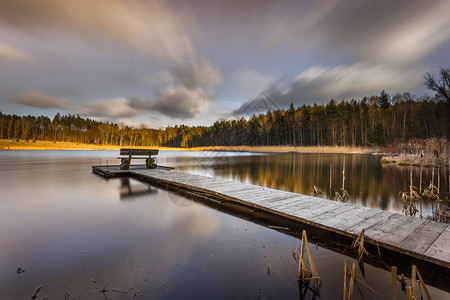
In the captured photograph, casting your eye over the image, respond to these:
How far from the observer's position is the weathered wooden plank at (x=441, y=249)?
3.05 m

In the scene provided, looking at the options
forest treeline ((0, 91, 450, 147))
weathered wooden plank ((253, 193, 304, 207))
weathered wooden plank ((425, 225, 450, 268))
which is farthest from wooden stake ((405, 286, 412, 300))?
forest treeline ((0, 91, 450, 147))

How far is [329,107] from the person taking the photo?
2430 inches

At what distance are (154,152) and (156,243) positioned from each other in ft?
37.8

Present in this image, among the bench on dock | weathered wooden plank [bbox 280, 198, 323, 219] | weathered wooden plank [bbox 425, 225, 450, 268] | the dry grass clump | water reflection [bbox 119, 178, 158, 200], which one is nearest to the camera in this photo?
weathered wooden plank [bbox 425, 225, 450, 268]

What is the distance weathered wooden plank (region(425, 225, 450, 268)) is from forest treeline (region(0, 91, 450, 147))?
45.5 m

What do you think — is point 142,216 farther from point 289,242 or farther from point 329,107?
point 329,107

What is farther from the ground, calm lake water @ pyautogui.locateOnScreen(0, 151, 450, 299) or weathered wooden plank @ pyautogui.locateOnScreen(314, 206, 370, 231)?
weathered wooden plank @ pyautogui.locateOnScreen(314, 206, 370, 231)

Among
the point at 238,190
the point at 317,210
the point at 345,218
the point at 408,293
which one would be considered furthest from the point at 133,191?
the point at 408,293

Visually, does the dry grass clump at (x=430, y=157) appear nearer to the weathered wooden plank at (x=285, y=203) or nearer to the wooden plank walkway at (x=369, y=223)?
the wooden plank walkway at (x=369, y=223)

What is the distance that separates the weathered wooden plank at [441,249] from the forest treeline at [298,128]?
45.5 meters

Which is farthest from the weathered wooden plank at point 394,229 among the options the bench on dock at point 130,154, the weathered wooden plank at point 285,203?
the bench on dock at point 130,154

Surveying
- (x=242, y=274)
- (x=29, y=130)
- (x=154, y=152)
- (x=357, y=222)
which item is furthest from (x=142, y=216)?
(x=29, y=130)

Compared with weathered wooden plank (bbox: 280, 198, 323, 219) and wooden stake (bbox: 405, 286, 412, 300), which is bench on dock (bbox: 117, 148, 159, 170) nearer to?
weathered wooden plank (bbox: 280, 198, 323, 219)

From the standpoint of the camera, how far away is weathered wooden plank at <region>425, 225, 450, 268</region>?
10.0 feet
